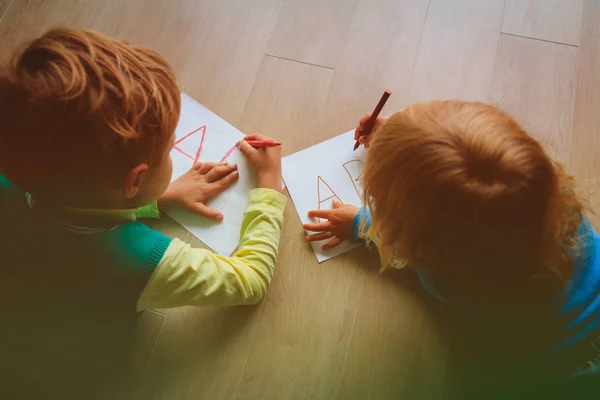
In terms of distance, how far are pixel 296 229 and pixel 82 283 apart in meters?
0.36

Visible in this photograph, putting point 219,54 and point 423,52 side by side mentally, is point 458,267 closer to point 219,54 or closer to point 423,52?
point 423,52

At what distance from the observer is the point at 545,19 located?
954mm

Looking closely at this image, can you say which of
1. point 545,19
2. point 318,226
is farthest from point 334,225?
point 545,19

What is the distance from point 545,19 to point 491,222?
689 millimetres

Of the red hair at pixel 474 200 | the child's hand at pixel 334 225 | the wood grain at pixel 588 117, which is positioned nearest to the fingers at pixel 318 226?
the child's hand at pixel 334 225

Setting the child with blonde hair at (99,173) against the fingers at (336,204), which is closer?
the child with blonde hair at (99,173)

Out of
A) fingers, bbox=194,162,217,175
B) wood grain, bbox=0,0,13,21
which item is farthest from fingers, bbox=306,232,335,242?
wood grain, bbox=0,0,13,21

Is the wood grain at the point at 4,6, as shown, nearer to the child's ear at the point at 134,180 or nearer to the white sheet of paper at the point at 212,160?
the white sheet of paper at the point at 212,160

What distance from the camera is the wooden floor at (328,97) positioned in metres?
0.77

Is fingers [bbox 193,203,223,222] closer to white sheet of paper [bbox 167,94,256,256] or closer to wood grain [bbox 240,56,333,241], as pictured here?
white sheet of paper [bbox 167,94,256,256]

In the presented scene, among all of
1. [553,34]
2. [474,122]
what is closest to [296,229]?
[474,122]

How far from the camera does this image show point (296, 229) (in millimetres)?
833

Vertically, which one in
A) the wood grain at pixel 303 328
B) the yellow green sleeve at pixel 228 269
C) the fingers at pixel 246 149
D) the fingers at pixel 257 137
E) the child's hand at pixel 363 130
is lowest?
the wood grain at pixel 303 328

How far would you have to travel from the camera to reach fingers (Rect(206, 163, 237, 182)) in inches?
32.7
